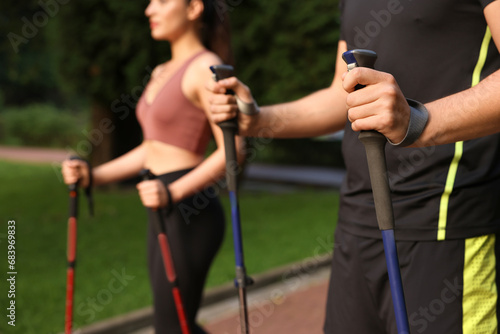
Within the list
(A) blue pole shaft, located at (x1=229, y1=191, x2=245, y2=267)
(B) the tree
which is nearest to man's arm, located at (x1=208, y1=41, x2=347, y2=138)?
(A) blue pole shaft, located at (x1=229, y1=191, x2=245, y2=267)

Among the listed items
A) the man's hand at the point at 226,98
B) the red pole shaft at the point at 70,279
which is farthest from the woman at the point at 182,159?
the man's hand at the point at 226,98

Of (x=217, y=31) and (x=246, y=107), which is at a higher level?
(x=217, y=31)

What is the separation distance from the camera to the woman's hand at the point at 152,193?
253 centimetres

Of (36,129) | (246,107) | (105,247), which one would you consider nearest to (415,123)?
(246,107)

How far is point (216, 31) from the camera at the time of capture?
298 cm

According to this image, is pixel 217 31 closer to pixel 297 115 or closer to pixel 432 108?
pixel 297 115

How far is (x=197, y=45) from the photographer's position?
2871 millimetres

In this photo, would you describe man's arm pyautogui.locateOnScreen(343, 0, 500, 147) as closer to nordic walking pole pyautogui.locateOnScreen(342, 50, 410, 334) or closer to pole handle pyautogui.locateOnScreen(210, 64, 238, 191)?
nordic walking pole pyautogui.locateOnScreen(342, 50, 410, 334)

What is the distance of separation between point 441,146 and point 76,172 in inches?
68.8

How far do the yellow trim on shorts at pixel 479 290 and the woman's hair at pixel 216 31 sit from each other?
1707 millimetres

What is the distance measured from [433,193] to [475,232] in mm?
157

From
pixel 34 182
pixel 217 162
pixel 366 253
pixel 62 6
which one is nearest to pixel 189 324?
pixel 217 162

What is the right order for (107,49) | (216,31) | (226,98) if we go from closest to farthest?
1. (226,98)
2. (216,31)
3. (107,49)

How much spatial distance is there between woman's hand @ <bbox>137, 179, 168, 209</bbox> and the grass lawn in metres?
2.77
